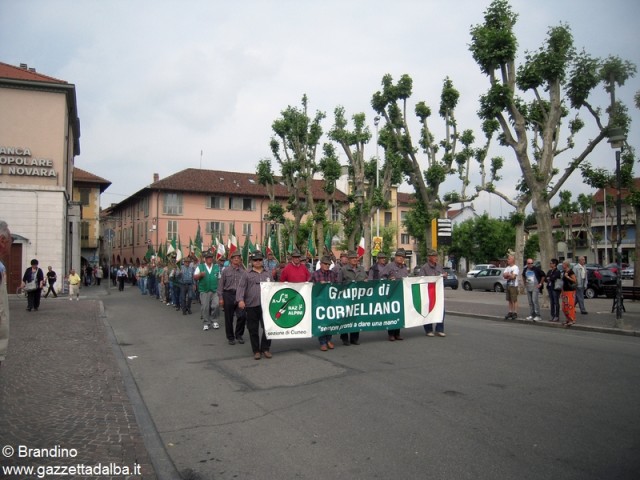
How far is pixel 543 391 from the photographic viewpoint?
264 inches

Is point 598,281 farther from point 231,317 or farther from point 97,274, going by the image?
point 97,274

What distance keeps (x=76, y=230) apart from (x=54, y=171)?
7.45m

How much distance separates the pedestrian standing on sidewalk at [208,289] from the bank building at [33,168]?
16.9 meters

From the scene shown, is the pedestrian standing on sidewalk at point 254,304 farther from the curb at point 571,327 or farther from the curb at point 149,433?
the curb at point 571,327

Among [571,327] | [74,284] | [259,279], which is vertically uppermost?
[259,279]

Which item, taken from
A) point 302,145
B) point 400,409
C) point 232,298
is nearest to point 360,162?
point 302,145

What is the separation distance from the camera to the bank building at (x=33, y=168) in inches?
1073

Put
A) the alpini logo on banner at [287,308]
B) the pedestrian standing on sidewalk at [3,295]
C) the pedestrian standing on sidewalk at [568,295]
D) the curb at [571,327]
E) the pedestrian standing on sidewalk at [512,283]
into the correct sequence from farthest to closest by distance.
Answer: the pedestrian standing on sidewalk at [512,283] → the pedestrian standing on sidewalk at [568,295] → the curb at [571,327] → the alpini logo on banner at [287,308] → the pedestrian standing on sidewalk at [3,295]

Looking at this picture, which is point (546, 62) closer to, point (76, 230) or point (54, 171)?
point (54, 171)

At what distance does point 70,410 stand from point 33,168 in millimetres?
25699

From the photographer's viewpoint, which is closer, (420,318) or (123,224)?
(420,318)

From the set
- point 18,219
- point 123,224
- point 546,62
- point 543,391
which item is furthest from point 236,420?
point 123,224

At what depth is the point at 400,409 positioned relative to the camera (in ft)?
19.8

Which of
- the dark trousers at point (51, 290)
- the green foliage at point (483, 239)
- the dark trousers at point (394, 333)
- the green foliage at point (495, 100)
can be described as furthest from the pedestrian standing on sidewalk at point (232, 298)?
the green foliage at point (483, 239)
